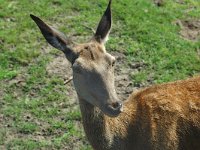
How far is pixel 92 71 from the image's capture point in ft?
19.4

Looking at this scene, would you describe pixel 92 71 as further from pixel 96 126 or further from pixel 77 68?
pixel 96 126

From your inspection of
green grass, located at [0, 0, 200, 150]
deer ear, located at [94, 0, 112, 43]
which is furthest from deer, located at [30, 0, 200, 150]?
green grass, located at [0, 0, 200, 150]

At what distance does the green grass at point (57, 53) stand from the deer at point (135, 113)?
5.18ft

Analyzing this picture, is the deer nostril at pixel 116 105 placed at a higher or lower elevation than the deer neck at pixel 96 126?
higher

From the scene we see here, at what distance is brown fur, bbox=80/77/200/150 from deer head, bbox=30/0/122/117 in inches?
12.3

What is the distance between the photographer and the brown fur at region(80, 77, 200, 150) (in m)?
6.27

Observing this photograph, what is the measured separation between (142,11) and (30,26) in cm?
249

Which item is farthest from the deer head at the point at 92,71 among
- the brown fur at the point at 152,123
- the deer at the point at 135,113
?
the brown fur at the point at 152,123

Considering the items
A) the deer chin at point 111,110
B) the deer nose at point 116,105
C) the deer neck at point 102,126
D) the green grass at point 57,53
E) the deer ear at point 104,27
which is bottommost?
the green grass at point 57,53

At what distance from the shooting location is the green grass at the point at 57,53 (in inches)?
321

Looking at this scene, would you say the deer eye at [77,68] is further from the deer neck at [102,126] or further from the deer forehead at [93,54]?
the deer neck at [102,126]

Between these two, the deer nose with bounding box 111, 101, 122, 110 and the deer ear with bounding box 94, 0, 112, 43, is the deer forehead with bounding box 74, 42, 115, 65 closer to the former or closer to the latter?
the deer ear with bounding box 94, 0, 112, 43

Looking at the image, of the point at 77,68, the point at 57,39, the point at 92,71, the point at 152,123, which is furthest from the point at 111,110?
the point at 57,39

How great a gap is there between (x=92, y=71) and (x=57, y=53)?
13.0ft
